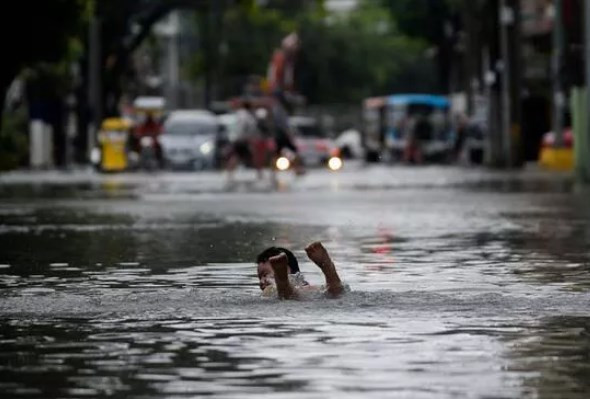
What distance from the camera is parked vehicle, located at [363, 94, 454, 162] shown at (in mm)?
86500

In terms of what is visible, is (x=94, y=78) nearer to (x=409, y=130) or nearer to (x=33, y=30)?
(x=409, y=130)

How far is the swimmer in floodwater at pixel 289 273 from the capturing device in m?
14.4

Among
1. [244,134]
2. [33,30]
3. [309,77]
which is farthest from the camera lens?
[309,77]

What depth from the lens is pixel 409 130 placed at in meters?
85.4

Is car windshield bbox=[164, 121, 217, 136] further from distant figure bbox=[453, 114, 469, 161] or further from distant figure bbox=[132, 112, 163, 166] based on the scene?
distant figure bbox=[453, 114, 469, 161]

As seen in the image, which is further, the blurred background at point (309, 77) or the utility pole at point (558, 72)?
the utility pole at point (558, 72)

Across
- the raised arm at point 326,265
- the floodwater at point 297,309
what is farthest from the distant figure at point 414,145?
the raised arm at point 326,265

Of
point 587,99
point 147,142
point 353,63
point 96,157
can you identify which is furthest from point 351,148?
point 587,99

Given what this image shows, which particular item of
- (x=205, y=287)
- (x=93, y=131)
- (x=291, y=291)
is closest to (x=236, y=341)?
(x=291, y=291)

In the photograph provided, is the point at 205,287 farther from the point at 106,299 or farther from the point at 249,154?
the point at 249,154

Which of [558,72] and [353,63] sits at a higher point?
[353,63]

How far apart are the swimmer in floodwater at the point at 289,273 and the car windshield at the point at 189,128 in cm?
5516

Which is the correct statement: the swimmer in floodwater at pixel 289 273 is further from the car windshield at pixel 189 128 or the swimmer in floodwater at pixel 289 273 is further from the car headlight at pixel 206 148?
the car windshield at pixel 189 128

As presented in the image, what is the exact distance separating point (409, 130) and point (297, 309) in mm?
71448
